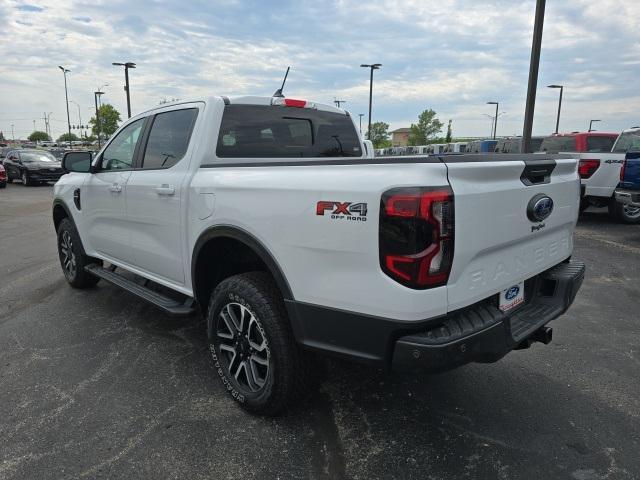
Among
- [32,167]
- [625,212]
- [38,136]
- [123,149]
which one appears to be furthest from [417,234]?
[38,136]

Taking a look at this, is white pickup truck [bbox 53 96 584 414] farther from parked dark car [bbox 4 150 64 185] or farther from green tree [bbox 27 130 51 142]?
green tree [bbox 27 130 51 142]

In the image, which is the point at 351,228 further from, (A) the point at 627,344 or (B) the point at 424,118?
(B) the point at 424,118

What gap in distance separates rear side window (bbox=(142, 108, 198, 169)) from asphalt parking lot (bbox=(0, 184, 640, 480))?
147 cm

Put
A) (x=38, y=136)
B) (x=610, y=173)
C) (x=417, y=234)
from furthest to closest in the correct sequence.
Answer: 1. (x=38, y=136)
2. (x=610, y=173)
3. (x=417, y=234)

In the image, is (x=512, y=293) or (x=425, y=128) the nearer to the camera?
(x=512, y=293)

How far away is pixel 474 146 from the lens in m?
30.2

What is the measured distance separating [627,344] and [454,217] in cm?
286

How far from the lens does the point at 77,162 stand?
463cm

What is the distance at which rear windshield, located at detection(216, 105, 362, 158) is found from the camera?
11.3ft

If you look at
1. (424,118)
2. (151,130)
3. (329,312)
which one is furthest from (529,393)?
(424,118)

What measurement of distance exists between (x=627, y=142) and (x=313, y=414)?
1016 centimetres

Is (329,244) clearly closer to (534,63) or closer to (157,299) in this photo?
(157,299)

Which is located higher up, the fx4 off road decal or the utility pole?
the utility pole

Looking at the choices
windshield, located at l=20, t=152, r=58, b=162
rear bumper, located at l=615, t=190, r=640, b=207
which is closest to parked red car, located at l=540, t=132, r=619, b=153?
rear bumper, located at l=615, t=190, r=640, b=207
